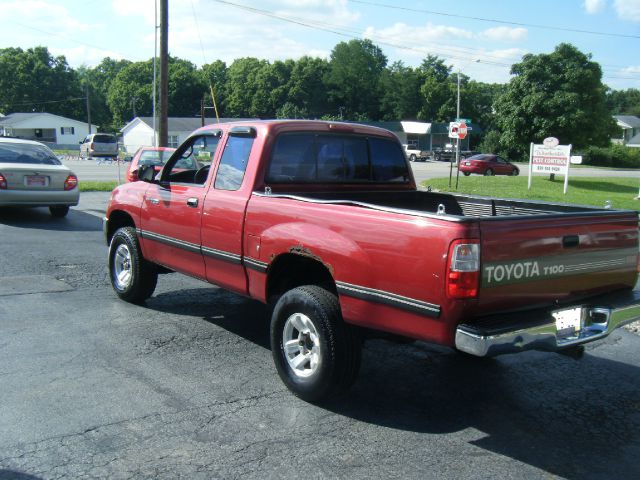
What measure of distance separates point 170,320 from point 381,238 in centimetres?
322

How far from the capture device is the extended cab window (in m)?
5.27

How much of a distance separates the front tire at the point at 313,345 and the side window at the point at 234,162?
1.24 m

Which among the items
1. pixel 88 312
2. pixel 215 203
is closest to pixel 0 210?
pixel 88 312

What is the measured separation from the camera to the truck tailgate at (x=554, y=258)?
11.7 feet

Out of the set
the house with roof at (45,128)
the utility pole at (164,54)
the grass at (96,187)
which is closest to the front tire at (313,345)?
the utility pole at (164,54)

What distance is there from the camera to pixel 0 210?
1377 centimetres

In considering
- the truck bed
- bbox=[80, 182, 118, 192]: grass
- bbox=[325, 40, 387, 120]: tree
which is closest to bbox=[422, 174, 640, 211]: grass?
bbox=[80, 182, 118, 192]: grass

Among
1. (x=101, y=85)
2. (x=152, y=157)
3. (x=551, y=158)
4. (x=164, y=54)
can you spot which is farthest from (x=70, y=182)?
(x=101, y=85)

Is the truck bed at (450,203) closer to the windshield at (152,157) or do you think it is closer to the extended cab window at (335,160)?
the extended cab window at (335,160)

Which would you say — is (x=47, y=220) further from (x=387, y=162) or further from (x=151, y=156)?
(x=387, y=162)

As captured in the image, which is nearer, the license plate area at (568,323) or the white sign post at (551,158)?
the license plate area at (568,323)

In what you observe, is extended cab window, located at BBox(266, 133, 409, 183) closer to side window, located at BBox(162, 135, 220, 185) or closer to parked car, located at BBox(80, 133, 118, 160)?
side window, located at BBox(162, 135, 220, 185)

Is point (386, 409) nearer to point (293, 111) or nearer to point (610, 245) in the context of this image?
point (610, 245)

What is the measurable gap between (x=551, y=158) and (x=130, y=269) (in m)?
22.5
